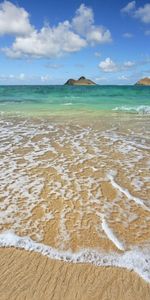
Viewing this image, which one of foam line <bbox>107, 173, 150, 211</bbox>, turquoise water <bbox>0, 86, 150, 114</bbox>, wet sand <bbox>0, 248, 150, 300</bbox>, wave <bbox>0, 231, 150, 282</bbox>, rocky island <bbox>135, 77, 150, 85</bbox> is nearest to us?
wet sand <bbox>0, 248, 150, 300</bbox>

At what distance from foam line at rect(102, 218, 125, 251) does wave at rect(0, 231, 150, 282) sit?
5.1 inches

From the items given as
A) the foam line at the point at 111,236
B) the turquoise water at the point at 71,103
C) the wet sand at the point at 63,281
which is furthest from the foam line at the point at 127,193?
the turquoise water at the point at 71,103

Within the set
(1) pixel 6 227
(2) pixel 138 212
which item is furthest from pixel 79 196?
(1) pixel 6 227

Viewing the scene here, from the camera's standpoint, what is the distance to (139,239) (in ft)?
11.7

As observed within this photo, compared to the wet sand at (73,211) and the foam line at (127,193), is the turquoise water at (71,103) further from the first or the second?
the foam line at (127,193)

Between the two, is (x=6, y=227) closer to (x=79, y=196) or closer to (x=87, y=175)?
(x=79, y=196)

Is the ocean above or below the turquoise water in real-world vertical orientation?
above

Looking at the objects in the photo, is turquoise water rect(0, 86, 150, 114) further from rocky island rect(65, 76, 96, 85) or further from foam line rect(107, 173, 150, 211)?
rocky island rect(65, 76, 96, 85)

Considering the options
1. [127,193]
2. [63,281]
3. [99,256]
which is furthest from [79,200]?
[63,281]

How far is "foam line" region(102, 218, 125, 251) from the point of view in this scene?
135 inches

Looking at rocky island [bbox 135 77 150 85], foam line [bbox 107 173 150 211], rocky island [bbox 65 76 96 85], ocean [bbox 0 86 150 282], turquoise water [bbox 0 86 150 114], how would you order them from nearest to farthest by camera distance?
ocean [bbox 0 86 150 282] → foam line [bbox 107 173 150 211] → turquoise water [bbox 0 86 150 114] → rocky island [bbox 135 77 150 85] → rocky island [bbox 65 76 96 85]

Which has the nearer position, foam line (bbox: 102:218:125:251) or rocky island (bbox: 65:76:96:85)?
foam line (bbox: 102:218:125:251)

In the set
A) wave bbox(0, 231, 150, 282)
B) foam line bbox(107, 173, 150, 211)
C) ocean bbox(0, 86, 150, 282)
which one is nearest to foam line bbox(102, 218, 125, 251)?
ocean bbox(0, 86, 150, 282)

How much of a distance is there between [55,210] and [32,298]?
1.75 meters
